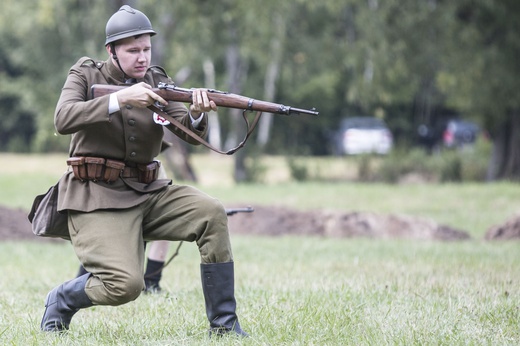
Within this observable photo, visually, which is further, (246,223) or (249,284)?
(246,223)

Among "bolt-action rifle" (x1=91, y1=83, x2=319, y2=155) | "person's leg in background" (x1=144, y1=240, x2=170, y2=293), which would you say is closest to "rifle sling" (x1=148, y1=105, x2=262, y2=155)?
"bolt-action rifle" (x1=91, y1=83, x2=319, y2=155)

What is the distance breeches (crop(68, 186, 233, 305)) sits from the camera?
5.66 metres

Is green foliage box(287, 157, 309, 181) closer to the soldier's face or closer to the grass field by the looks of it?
the grass field

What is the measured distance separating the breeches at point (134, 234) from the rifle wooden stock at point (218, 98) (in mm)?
638

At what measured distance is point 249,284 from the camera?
8.43 meters

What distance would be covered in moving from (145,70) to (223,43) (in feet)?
64.4

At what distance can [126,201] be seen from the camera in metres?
5.89

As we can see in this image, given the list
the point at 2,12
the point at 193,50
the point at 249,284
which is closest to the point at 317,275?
the point at 249,284

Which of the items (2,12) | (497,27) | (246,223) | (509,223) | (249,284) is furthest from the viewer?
(2,12)

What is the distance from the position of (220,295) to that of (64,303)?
1.05m

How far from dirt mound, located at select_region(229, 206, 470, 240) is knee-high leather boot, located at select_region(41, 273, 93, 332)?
10.1 metres

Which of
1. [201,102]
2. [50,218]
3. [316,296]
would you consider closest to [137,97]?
[201,102]

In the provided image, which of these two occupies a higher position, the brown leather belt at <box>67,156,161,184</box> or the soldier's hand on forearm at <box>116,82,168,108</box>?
the soldier's hand on forearm at <box>116,82,168,108</box>

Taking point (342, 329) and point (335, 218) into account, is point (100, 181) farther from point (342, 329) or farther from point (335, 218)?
point (335, 218)
